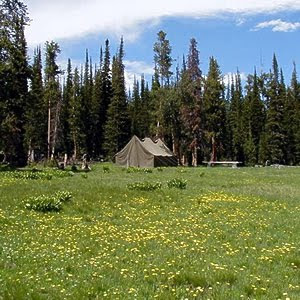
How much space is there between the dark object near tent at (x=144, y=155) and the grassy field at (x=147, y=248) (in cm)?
3724

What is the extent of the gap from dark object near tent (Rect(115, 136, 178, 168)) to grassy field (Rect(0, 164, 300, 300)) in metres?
37.2

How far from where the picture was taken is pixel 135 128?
290 ft

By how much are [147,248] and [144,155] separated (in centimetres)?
4655

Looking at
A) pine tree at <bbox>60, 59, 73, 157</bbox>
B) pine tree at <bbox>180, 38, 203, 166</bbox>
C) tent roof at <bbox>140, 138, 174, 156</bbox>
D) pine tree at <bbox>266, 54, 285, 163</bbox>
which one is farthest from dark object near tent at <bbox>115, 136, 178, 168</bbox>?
pine tree at <bbox>266, 54, 285, 163</bbox>

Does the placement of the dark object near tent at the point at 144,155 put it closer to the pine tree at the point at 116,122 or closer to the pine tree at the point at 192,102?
the pine tree at the point at 192,102

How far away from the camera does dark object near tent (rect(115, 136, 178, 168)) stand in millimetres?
56469

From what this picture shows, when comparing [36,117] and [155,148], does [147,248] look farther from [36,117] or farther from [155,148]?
[36,117]

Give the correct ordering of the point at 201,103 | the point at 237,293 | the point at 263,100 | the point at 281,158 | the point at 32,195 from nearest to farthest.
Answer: the point at 237,293
the point at 32,195
the point at 201,103
the point at 281,158
the point at 263,100

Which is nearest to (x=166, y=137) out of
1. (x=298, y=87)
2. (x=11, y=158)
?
(x=11, y=158)

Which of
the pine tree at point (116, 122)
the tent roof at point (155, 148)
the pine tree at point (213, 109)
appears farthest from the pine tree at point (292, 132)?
the tent roof at point (155, 148)

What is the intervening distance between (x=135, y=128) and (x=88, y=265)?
3149 inches

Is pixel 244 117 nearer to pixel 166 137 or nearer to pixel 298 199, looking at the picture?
pixel 166 137

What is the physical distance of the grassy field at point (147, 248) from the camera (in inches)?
290

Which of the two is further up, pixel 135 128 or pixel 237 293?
pixel 135 128
